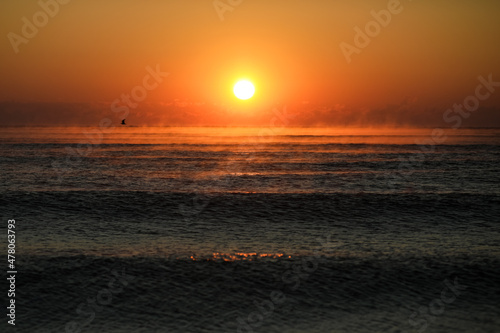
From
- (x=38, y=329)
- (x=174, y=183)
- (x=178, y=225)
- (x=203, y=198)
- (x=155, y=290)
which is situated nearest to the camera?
(x=38, y=329)

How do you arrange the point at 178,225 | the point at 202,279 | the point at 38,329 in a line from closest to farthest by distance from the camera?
the point at 38,329 < the point at 202,279 < the point at 178,225

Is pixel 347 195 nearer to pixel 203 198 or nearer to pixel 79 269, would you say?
pixel 203 198

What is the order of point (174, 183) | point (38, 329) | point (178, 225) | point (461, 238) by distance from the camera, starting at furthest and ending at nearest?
point (174, 183)
point (178, 225)
point (461, 238)
point (38, 329)

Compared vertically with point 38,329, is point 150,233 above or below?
above

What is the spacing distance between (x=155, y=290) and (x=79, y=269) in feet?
9.89

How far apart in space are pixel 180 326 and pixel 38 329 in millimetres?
2922

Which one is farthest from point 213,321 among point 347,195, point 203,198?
point 347,195

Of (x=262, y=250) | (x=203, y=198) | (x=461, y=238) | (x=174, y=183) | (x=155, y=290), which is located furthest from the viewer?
(x=174, y=183)

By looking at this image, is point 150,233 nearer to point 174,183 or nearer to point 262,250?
point 262,250

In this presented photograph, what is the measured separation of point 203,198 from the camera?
3003 cm

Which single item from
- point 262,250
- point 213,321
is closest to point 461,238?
point 262,250

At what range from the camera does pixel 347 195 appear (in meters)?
31.2

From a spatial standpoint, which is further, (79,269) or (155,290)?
(79,269)

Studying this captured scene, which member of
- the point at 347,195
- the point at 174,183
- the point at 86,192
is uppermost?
the point at 174,183
